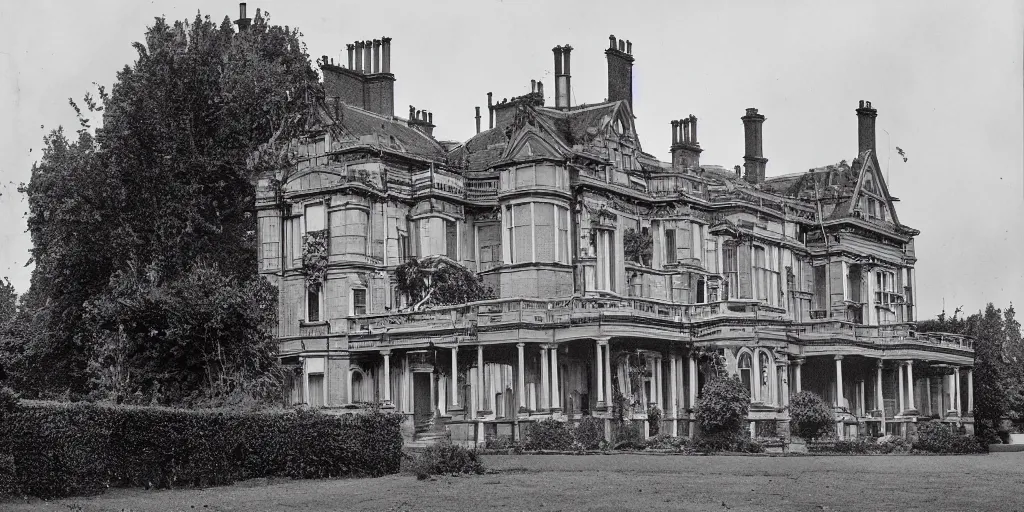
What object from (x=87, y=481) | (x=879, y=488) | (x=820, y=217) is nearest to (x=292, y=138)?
(x=820, y=217)

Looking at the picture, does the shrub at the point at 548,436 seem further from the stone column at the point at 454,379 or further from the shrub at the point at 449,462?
the shrub at the point at 449,462

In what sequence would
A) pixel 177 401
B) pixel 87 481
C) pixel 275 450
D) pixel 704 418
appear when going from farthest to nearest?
pixel 704 418, pixel 177 401, pixel 275 450, pixel 87 481

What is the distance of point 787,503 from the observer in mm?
28156

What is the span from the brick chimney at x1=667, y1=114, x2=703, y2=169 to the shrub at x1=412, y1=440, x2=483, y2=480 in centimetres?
4262

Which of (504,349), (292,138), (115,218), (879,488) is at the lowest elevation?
(879,488)

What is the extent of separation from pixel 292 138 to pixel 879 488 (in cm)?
3974

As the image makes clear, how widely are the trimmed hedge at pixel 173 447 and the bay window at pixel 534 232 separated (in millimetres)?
25432

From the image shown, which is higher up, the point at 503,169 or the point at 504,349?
the point at 503,169

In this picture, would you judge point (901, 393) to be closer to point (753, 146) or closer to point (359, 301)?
point (753, 146)

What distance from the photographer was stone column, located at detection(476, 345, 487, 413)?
55.9 metres

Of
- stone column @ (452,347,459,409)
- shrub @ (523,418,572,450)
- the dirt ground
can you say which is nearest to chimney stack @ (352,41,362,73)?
stone column @ (452,347,459,409)

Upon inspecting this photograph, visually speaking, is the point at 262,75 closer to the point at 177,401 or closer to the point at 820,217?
the point at 177,401

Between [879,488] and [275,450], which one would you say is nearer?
[879,488]

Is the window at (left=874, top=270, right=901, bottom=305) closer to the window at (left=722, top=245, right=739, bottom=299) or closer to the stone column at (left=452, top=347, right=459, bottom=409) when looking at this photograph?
the window at (left=722, top=245, right=739, bottom=299)
